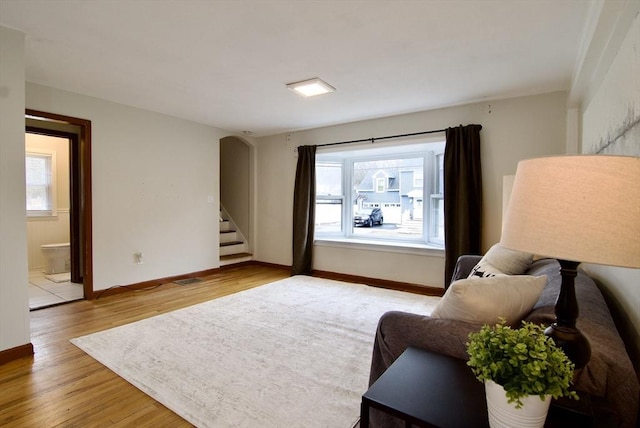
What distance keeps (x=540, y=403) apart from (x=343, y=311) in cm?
266

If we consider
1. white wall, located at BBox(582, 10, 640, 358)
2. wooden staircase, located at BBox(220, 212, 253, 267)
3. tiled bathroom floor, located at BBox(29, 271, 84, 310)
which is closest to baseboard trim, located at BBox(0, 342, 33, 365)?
tiled bathroom floor, located at BBox(29, 271, 84, 310)

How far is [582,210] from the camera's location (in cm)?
73

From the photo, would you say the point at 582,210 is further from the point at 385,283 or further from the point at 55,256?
the point at 55,256

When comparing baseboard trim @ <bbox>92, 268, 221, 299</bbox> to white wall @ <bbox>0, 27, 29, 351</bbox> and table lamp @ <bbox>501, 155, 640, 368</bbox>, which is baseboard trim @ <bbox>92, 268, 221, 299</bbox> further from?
table lamp @ <bbox>501, 155, 640, 368</bbox>

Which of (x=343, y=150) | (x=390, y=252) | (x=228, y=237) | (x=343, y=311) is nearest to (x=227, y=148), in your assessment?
(x=228, y=237)

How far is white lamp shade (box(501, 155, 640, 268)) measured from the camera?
702 millimetres

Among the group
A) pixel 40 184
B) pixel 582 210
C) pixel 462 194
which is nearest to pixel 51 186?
pixel 40 184

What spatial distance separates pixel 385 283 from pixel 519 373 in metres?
3.77

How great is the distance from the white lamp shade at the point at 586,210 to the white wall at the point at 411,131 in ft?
10.3

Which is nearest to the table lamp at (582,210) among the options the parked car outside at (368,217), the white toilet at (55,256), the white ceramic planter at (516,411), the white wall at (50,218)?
the white ceramic planter at (516,411)

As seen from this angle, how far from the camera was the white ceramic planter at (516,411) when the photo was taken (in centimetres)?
74

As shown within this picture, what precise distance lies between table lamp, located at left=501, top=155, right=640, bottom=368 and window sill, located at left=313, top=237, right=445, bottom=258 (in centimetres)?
333

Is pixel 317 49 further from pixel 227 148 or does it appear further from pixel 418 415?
pixel 227 148

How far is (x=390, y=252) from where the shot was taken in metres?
4.39
